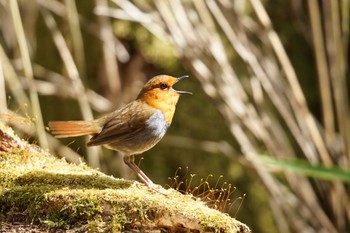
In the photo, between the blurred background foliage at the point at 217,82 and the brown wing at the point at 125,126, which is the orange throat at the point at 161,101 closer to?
the brown wing at the point at 125,126

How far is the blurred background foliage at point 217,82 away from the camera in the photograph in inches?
167

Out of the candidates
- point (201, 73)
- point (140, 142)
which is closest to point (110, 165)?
point (201, 73)

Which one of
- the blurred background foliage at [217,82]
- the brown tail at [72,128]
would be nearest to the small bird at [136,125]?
the brown tail at [72,128]

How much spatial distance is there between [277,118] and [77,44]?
2060 mm

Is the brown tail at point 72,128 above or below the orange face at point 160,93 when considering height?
below

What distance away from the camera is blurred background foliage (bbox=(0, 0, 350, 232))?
424cm

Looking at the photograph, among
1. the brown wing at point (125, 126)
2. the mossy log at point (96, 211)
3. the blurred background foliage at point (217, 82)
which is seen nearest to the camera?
the mossy log at point (96, 211)

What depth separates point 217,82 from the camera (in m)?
4.22

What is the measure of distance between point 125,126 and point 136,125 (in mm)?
46

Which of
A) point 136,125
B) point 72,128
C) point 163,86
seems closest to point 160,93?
point 163,86

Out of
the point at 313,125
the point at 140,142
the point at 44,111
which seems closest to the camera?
the point at 140,142

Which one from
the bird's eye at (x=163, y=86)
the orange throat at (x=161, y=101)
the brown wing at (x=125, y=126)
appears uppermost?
the bird's eye at (x=163, y=86)

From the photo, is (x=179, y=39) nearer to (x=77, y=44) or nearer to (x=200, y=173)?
(x=77, y=44)

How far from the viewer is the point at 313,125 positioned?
4453mm
